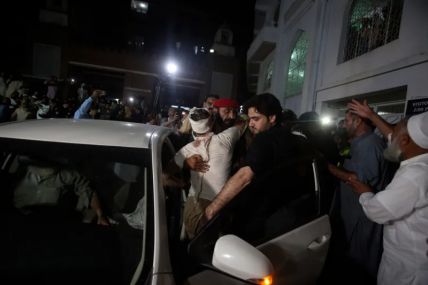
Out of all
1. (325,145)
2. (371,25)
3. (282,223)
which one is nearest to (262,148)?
(282,223)

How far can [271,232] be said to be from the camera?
173 cm

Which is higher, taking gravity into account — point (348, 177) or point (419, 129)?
point (419, 129)

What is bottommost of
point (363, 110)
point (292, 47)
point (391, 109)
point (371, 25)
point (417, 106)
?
point (363, 110)

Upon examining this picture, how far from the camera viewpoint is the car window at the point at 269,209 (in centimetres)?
138

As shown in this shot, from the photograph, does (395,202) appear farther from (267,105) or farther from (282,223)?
(267,105)

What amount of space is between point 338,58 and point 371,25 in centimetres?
119

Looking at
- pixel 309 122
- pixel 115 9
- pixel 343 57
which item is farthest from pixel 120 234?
pixel 115 9

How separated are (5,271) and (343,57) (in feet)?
26.3

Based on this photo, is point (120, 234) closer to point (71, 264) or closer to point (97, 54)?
point (71, 264)

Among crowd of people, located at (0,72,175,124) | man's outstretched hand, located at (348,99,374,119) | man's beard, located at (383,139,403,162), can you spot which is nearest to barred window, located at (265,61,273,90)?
crowd of people, located at (0,72,175,124)

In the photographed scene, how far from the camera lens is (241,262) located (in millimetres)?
1115

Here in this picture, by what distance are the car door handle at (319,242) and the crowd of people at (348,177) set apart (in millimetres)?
273

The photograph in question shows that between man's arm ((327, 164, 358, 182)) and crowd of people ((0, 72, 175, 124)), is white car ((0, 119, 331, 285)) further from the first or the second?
crowd of people ((0, 72, 175, 124))

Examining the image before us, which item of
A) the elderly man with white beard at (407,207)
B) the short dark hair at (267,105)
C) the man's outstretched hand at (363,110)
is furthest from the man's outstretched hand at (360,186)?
the short dark hair at (267,105)
